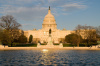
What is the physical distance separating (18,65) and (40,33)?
167 metres

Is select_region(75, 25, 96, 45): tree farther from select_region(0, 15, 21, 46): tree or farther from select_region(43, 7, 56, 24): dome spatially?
select_region(43, 7, 56, 24): dome

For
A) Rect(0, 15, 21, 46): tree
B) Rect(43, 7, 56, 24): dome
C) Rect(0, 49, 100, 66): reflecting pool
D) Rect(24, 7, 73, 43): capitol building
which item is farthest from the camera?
Rect(43, 7, 56, 24): dome

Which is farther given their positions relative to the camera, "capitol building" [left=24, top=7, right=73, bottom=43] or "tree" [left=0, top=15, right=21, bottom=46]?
"capitol building" [left=24, top=7, right=73, bottom=43]

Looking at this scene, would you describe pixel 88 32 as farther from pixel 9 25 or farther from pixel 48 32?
pixel 48 32

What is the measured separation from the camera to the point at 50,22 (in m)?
192

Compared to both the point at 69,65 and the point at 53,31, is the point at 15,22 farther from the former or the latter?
the point at 53,31

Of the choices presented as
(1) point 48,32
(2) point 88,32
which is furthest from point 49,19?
(2) point 88,32

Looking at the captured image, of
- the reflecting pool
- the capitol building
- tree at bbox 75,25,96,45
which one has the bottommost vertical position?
the reflecting pool

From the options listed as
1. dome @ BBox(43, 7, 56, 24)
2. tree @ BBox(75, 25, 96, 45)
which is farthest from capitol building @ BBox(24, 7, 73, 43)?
tree @ BBox(75, 25, 96, 45)

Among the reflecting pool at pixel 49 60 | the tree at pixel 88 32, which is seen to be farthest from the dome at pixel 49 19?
the reflecting pool at pixel 49 60

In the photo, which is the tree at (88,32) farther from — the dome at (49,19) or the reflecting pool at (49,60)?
the dome at (49,19)

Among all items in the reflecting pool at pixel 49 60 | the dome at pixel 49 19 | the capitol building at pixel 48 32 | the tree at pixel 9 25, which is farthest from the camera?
the dome at pixel 49 19

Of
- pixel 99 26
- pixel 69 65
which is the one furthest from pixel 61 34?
pixel 69 65

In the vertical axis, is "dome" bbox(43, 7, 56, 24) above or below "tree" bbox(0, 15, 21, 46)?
above
